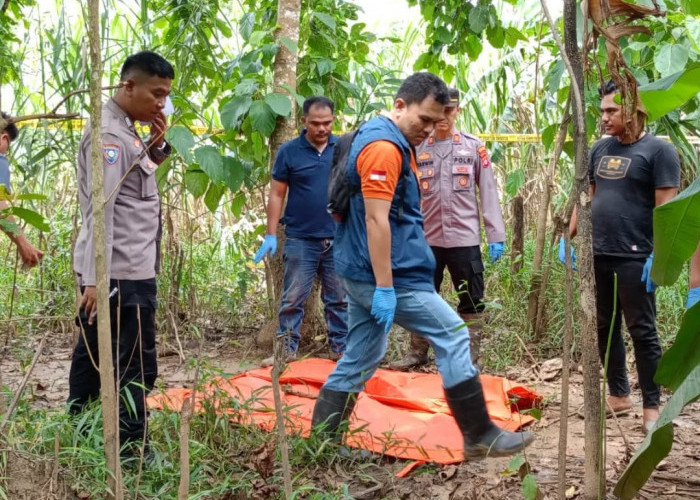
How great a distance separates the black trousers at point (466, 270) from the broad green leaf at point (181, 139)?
6.06 feet

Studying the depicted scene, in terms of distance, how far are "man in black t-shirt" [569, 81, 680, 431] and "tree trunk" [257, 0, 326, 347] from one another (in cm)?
205

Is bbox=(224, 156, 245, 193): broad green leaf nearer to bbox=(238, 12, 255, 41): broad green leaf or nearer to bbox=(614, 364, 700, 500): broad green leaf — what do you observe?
bbox=(238, 12, 255, 41): broad green leaf

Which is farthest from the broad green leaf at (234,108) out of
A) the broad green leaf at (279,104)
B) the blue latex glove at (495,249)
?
the blue latex glove at (495,249)

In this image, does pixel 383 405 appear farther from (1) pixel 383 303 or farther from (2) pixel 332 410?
(1) pixel 383 303

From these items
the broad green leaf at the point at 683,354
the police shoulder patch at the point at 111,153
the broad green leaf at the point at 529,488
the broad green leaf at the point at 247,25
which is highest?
the broad green leaf at the point at 247,25

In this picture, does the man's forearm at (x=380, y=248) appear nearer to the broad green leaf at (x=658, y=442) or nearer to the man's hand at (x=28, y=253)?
the broad green leaf at (x=658, y=442)

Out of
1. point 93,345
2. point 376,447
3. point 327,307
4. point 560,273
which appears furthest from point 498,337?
point 93,345

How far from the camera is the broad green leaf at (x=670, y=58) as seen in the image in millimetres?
3529

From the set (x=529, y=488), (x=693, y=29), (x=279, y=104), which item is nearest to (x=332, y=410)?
(x=529, y=488)

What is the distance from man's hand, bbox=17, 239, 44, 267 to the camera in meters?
3.22

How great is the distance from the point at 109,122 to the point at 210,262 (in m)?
3.64

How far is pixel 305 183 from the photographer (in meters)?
5.23

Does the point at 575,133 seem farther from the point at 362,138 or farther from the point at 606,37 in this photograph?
the point at 362,138

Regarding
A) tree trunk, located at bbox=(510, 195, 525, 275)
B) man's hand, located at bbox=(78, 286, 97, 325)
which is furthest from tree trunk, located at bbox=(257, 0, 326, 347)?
man's hand, located at bbox=(78, 286, 97, 325)
